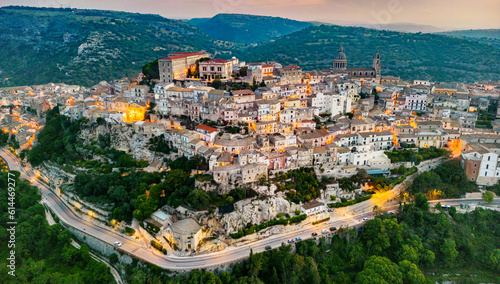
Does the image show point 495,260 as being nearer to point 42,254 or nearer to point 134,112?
point 42,254

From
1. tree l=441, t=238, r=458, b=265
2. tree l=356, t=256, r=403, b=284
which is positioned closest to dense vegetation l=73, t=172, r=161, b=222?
tree l=356, t=256, r=403, b=284

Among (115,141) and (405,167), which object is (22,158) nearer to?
(115,141)

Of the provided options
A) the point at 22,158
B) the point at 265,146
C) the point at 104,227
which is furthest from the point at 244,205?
the point at 22,158

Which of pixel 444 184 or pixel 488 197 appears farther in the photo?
pixel 444 184

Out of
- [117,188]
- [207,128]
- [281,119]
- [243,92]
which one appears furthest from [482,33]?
[117,188]

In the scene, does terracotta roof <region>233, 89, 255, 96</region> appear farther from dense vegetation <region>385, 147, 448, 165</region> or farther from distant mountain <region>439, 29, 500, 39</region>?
distant mountain <region>439, 29, 500, 39</region>

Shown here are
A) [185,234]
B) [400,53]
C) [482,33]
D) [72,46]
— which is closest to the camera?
[185,234]
